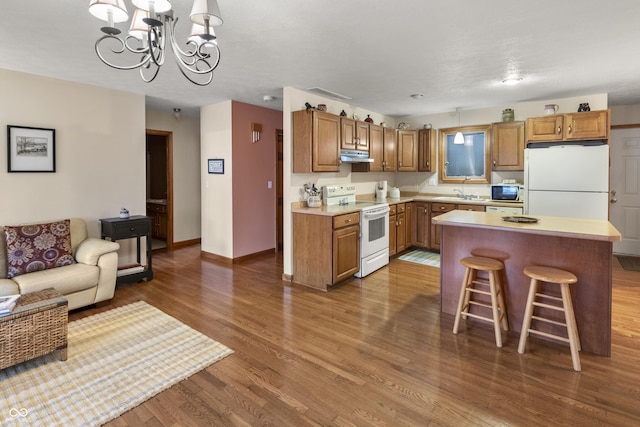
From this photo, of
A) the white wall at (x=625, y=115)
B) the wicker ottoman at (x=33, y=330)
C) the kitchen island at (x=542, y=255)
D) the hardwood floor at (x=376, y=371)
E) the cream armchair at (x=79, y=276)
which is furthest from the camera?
the white wall at (x=625, y=115)

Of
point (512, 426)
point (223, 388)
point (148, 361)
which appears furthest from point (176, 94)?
point (512, 426)

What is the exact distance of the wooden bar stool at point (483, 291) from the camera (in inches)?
101

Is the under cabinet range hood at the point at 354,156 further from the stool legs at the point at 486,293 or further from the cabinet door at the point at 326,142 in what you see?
the stool legs at the point at 486,293

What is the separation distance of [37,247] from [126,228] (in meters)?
0.89

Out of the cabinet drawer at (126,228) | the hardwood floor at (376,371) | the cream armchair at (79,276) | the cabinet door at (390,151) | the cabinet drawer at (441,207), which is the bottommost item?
the hardwood floor at (376,371)

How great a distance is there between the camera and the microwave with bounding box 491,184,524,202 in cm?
487

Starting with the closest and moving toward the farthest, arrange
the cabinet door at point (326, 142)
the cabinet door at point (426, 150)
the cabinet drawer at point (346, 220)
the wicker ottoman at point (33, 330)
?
the wicker ottoman at point (33, 330), the cabinet drawer at point (346, 220), the cabinet door at point (326, 142), the cabinet door at point (426, 150)

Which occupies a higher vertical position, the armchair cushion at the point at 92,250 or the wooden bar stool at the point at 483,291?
the armchair cushion at the point at 92,250

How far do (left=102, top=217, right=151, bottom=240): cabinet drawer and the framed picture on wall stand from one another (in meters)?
1.31

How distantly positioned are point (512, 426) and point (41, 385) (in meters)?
2.75

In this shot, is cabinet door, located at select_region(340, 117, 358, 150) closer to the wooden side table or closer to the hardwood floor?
the hardwood floor

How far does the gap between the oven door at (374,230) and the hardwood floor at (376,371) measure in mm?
770

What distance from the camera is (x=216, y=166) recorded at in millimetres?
5121

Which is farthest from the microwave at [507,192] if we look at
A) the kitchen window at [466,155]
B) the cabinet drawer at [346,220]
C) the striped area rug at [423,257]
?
the cabinet drawer at [346,220]
